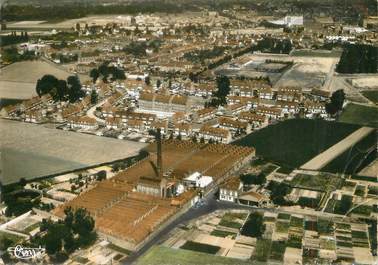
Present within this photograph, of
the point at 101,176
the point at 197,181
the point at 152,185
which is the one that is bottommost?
the point at 101,176

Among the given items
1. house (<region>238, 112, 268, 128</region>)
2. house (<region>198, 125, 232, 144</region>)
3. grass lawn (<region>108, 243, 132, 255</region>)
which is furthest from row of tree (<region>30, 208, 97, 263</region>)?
house (<region>238, 112, 268, 128</region>)

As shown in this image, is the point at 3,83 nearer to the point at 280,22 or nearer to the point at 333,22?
the point at 280,22

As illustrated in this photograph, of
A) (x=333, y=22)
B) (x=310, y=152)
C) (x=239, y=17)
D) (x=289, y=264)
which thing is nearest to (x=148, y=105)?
(x=310, y=152)

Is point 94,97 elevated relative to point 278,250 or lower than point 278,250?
elevated

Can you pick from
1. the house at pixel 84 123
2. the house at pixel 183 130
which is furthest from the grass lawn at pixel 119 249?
the house at pixel 84 123

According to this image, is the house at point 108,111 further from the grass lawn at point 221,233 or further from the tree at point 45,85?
the grass lawn at point 221,233

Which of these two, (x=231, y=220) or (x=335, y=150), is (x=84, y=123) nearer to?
(x=335, y=150)

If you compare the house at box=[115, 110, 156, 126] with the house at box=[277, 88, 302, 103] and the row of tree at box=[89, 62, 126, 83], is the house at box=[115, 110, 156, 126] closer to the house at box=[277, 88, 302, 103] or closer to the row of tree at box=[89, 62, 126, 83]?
the house at box=[277, 88, 302, 103]

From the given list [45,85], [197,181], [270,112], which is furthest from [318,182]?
[45,85]
